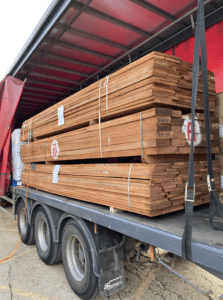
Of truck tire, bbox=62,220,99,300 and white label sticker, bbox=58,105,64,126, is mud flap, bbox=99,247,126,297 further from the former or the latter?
white label sticker, bbox=58,105,64,126

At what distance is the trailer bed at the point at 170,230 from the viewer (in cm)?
141

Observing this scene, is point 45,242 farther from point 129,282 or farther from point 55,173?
point 129,282

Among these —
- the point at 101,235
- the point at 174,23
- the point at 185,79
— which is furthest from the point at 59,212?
the point at 174,23

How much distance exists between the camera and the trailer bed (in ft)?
4.62

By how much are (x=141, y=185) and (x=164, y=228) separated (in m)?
0.39

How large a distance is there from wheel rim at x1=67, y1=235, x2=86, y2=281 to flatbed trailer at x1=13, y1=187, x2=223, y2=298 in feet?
1.10

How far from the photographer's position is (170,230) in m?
1.73

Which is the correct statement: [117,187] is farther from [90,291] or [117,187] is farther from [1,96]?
[1,96]

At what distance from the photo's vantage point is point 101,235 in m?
2.72

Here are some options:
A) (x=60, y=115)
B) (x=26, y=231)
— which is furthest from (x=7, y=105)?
(x=26, y=231)

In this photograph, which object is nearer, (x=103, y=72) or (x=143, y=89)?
(x=143, y=89)

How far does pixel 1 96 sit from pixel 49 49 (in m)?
1.76

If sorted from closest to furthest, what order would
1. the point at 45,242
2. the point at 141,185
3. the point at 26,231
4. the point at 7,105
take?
the point at 141,185 → the point at 45,242 → the point at 26,231 → the point at 7,105

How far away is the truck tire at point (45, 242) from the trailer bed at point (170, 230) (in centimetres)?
111
